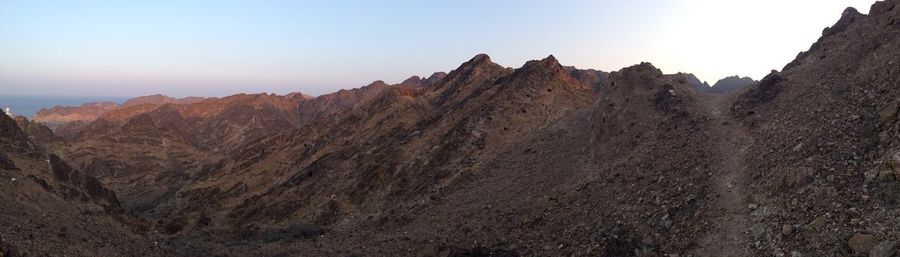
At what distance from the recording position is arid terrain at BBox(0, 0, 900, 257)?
57.0 feet

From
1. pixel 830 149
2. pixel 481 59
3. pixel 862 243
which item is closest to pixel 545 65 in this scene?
pixel 481 59

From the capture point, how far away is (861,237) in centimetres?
1380

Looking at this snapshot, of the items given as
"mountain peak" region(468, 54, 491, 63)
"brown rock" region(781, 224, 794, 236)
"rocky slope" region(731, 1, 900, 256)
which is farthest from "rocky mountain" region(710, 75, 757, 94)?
"brown rock" region(781, 224, 794, 236)

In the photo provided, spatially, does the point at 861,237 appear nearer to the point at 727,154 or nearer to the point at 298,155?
the point at 727,154

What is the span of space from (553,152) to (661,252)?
17.0m

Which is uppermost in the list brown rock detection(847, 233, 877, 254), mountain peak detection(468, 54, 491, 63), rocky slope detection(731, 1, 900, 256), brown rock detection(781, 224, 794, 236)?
mountain peak detection(468, 54, 491, 63)

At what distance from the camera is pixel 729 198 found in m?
19.5

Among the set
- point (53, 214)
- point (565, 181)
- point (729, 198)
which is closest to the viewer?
point (729, 198)

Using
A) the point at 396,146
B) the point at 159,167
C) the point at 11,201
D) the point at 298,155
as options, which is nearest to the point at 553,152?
the point at 396,146

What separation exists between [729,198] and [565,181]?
1023 centimetres

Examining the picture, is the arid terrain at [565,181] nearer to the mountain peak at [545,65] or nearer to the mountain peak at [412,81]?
the mountain peak at [545,65]

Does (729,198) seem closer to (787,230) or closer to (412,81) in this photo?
(787,230)

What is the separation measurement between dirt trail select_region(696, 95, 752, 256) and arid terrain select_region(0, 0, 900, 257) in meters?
0.07

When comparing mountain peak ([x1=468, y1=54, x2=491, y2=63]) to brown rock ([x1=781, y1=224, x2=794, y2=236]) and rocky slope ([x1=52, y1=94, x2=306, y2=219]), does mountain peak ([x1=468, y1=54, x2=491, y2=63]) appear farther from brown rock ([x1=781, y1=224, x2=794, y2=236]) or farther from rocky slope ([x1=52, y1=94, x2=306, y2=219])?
brown rock ([x1=781, y1=224, x2=794, y2=236])
